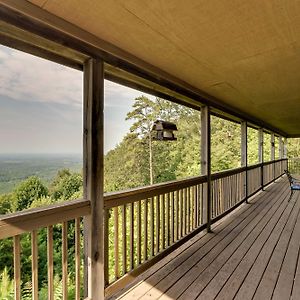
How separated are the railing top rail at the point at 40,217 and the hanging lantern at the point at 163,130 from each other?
4.59 ft

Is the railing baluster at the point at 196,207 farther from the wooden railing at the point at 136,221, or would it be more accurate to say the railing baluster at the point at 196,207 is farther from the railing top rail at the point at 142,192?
the railing top rail at the point at 142,192

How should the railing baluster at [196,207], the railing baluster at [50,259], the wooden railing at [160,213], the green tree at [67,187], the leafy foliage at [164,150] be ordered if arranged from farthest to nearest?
the leafy foliage at [164,150] → the green tree at [67,187] → the railing baluster at [196,207] → the wooden railing at [160,213] → the railing baluster at [50,259]

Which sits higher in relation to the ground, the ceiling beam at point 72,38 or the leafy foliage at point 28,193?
the ceiling beam at point 72,38

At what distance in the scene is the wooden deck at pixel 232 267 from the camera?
2254 mm

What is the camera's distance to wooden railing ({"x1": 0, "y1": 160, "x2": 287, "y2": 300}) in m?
1.64

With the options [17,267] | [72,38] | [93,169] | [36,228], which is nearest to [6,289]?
[17,267]

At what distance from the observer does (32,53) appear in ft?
5.56

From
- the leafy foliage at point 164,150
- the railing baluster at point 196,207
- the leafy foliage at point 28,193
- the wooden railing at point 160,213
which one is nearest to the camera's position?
the wooden railing at point 160,213

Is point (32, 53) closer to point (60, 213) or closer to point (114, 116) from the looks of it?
point (60, 213)

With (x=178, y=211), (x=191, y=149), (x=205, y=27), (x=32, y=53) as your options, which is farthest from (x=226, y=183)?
(x=191, y=149)

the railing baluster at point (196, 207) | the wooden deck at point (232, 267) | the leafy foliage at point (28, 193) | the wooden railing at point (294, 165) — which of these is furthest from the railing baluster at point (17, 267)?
the wooden railing at point (294, 165)

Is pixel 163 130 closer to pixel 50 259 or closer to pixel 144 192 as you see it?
pixel 144 192

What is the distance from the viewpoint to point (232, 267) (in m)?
2.74

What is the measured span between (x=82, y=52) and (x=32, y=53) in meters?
0.36
